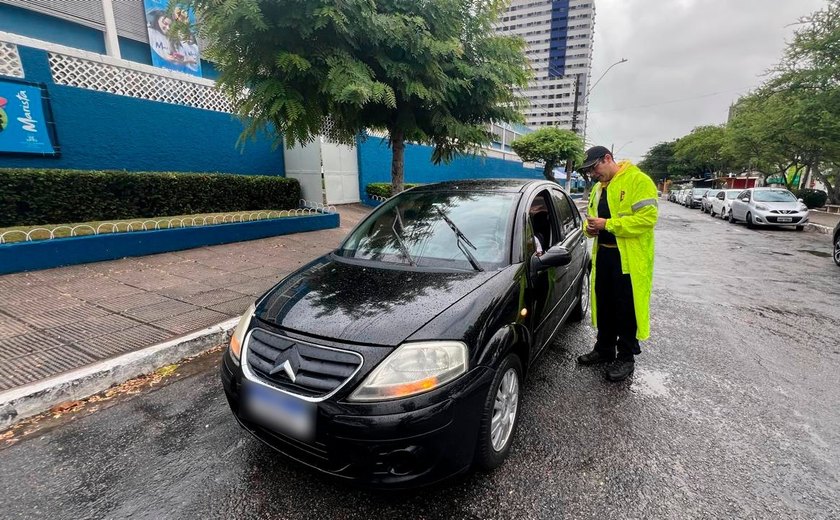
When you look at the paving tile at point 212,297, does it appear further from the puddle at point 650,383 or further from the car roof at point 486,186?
the puddle at point 650,383

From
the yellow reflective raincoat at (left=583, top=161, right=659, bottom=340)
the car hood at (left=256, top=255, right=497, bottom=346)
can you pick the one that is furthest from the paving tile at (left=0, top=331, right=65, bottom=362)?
the yellow reflective raincoat at (left=583, top=161, right=659, bottom=340)

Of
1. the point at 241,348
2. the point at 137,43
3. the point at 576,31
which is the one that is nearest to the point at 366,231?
the point at 241,348

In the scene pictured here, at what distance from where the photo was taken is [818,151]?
20188 mm

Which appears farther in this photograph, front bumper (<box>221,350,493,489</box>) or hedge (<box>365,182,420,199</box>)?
hedge (<box>365,182,420,199</box>)

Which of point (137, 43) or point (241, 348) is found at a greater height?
point (137, 43)

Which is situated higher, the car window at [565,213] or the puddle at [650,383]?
the car window at [565,213]

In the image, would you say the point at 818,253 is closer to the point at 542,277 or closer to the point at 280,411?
the point at 542,277

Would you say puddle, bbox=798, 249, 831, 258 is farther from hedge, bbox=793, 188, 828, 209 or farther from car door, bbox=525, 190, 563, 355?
hedge, bbox=793, 188, 828, 209

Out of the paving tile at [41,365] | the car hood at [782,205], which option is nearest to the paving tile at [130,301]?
Result: the paving tile at [41,365]

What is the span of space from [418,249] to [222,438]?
170cm

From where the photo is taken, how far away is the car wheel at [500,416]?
202 centimetres

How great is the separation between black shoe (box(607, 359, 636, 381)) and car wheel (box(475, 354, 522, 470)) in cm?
119

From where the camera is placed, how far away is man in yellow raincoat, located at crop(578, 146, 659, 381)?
3037 mm

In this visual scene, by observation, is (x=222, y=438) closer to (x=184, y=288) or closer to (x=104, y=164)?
(x=184, y=288)
